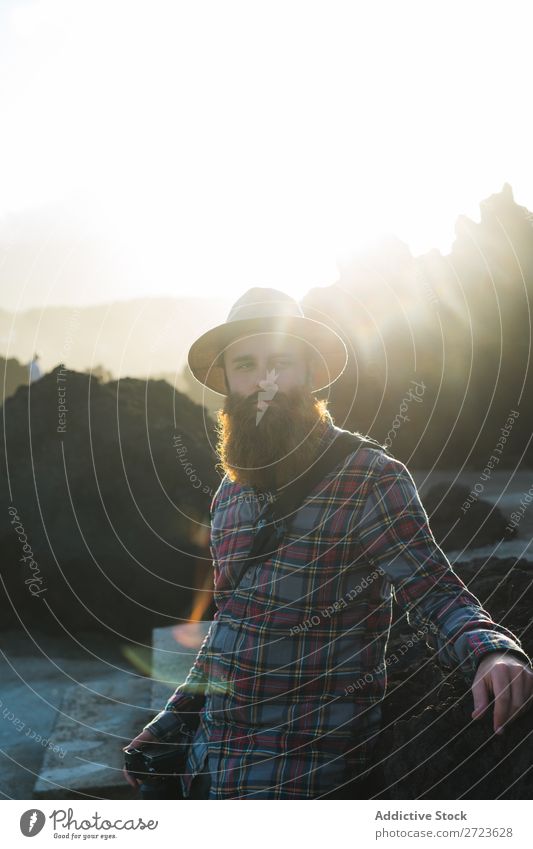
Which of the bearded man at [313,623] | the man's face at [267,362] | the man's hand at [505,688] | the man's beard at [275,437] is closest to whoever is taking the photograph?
the man's hand at [505,688]

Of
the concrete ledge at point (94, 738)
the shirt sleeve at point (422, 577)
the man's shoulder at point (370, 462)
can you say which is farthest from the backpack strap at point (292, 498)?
the concrete ledge at point (94, 738)

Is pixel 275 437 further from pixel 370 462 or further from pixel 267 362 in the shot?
pixel 370 462

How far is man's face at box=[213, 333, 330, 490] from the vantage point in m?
3.23

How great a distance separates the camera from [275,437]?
10.8 ft

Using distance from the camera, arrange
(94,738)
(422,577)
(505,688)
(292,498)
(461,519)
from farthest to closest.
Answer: (461,519) → (94,738) → (292,498) → (422,577) → (505,688)

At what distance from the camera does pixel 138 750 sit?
3.24 m

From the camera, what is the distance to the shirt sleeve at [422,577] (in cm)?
220

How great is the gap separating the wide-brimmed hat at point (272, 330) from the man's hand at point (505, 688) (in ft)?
5.89

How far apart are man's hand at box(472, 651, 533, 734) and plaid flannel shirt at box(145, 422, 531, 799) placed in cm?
50

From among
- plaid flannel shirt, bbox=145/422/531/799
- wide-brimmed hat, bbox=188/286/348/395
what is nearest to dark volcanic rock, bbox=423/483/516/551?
wide-brimmed hat, bbox=188/286/348/395

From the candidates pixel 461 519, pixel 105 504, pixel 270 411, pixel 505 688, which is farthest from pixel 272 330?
pixel 105 504

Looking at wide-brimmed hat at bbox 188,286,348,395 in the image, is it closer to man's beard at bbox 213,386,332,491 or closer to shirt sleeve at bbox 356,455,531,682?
man's beard at bbox 213,386,332,491

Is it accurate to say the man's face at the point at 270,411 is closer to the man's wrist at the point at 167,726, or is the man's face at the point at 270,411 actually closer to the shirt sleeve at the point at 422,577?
the shirt sleeve at the point at 422,577

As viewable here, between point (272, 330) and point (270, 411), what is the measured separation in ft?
1.42
